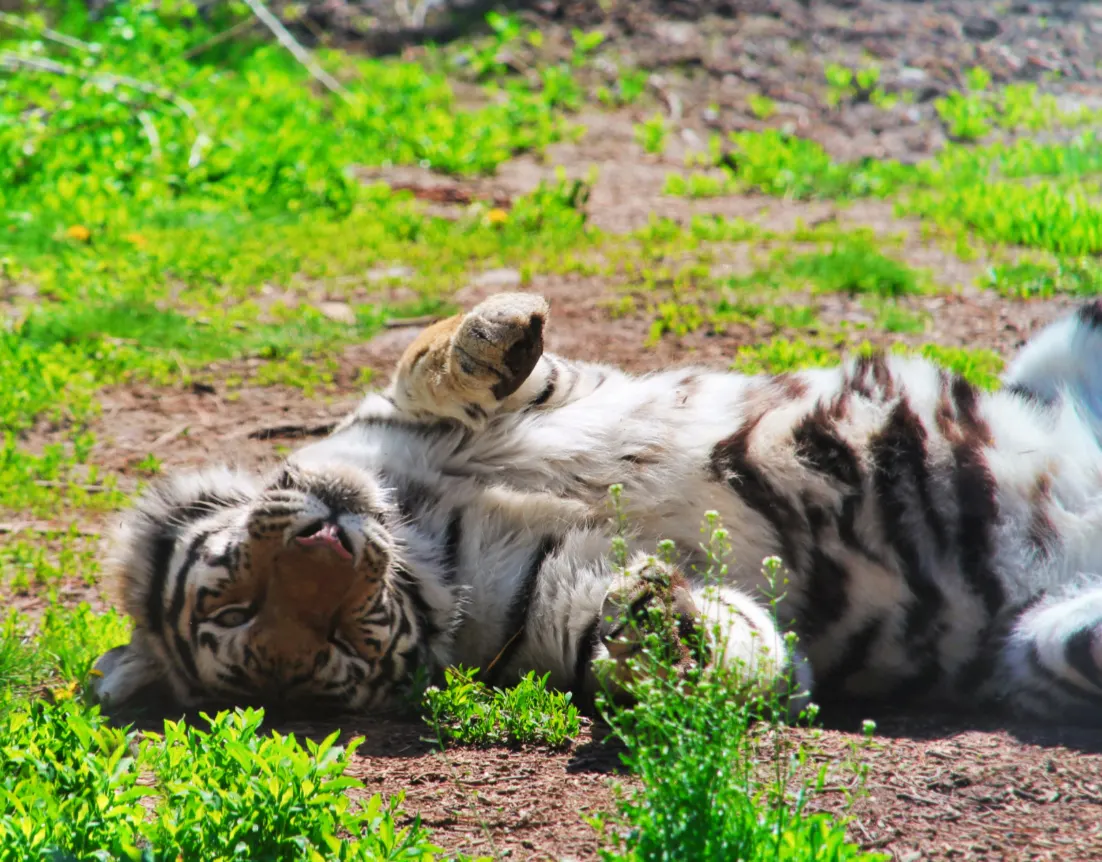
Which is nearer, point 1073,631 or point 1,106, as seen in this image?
point 1073,631

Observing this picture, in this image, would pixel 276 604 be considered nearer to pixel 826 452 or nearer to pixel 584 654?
pixel 584 654

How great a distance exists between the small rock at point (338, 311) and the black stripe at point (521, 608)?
295 cm

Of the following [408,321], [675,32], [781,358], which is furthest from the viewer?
[675,32]

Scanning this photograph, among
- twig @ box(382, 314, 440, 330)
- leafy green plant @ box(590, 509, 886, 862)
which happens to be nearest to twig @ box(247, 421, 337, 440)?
twig @ box(382, 314, 440, 330)

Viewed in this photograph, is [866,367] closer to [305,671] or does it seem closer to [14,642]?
[305,671]

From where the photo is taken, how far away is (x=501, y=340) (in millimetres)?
3336

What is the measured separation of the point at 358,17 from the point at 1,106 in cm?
319

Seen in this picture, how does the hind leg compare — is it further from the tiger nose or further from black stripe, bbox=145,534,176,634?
black stripe, bbox=145,534,176,634

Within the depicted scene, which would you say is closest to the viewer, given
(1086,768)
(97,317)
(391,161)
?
(1086,768)

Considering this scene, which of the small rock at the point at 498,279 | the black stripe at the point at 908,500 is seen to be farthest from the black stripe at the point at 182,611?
the small rock at the point at 498,279

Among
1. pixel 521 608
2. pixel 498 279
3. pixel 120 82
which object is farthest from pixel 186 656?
pixel 120 82

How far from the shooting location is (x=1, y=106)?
8.30 metres

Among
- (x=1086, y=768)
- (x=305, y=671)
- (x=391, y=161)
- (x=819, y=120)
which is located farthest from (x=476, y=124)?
(x=1086, y=768)

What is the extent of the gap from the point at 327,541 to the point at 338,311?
3316 millimetres
